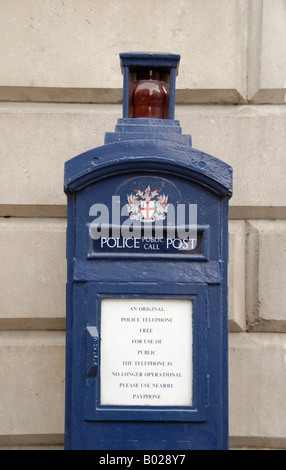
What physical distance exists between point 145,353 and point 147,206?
58cm

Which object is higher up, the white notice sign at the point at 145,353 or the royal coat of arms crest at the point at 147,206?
the royal coat of arms crest at the point at 147,206

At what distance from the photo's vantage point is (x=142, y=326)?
1990mm

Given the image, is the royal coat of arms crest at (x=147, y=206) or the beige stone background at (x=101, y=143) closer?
the royal coat of arms crest at (x=147, y=206)

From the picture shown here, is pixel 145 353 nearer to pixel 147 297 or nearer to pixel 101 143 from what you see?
pixel 147 297

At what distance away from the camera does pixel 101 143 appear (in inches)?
112

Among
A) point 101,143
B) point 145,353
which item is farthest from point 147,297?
point 101,143

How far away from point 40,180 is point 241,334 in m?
1.42

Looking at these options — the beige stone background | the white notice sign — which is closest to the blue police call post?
the white notice sign

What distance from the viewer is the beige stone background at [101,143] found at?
279cm

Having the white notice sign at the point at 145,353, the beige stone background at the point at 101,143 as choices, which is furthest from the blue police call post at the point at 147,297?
the beige stone background at the point at 101,143

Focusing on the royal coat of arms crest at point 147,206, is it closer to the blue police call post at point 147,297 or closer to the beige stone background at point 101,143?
the blue police call post at point 147,297

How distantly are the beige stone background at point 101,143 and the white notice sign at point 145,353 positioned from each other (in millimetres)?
870
